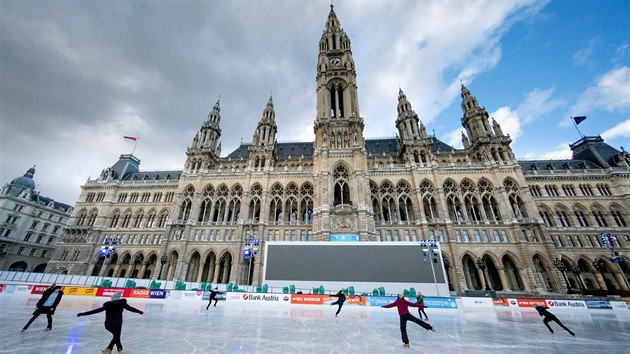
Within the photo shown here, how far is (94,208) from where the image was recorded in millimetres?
41875

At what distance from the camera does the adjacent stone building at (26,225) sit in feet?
142

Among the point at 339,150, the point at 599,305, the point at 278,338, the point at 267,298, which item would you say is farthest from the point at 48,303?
the point at 339,150

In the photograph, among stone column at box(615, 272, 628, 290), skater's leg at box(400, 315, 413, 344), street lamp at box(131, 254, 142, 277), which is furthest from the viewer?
street lamp at box(131, 254, 142, 277)

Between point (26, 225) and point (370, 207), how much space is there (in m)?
66.7

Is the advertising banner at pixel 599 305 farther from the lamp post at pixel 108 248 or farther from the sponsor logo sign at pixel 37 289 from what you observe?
the lamp post at pixel 108 248

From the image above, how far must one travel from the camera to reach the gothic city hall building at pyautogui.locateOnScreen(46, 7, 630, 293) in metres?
30.9

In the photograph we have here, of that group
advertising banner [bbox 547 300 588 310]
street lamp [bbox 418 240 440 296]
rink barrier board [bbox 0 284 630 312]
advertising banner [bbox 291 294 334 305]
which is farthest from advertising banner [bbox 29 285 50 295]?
advertising banner [bbox 547 300 588 310]

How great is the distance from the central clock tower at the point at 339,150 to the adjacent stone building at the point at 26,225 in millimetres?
54868

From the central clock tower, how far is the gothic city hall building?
19cm

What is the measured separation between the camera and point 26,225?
46531 mm

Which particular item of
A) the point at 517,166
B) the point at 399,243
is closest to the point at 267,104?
the point at 399,243

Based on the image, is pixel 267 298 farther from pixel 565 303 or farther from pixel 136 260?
pixel 136 260

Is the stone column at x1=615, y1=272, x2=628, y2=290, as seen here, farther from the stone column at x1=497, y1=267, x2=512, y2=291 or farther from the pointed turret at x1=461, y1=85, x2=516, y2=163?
the pointed turret at x1=461, y1=85, x2=516, y2=163

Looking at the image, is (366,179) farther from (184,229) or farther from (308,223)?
(184,229)
